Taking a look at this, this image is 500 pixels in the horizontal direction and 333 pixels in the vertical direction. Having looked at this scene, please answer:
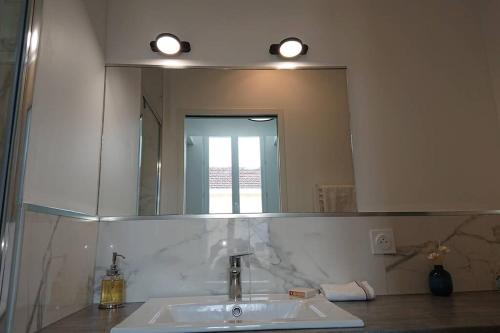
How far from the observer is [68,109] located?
3.41 ft

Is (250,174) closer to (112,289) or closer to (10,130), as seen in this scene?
(112,289)

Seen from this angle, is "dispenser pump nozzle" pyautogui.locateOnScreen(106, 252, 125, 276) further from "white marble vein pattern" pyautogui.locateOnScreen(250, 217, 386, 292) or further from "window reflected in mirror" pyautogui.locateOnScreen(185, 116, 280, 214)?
"white marble vein pattern" pyautogui.locateOnScreen(250, 217, 386, 292)

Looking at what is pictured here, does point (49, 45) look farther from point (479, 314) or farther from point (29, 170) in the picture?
point (479, 314)

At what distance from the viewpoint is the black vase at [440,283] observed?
1191mm

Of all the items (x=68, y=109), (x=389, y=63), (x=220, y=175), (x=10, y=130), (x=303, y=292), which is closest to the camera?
(x=10, y=130)

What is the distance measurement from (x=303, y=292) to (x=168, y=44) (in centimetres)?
115

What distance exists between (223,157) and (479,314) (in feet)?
3.26

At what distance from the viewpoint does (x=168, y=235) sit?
1.28 metres

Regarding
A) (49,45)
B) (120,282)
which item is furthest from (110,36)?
(120,282)

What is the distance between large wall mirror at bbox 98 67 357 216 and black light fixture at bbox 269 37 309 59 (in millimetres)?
83

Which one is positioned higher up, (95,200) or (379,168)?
(379,168)

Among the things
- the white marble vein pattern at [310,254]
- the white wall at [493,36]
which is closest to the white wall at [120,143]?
the white marble vein pattern at [310,254]

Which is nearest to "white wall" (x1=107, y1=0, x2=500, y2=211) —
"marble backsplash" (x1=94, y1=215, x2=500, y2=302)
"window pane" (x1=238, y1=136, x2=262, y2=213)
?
"marble backsplash" (x1=94, y1=215, x2=500, y2=302)

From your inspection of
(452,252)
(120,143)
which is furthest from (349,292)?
(120,143)
